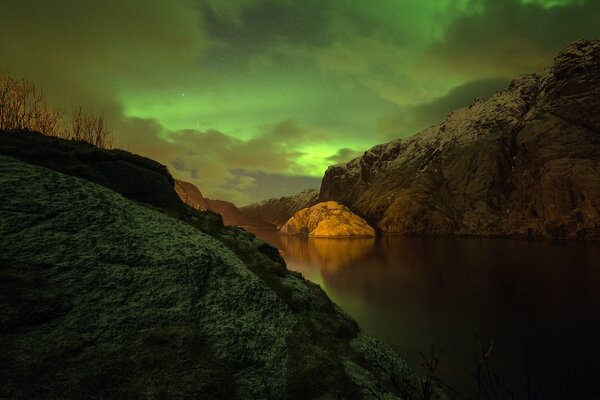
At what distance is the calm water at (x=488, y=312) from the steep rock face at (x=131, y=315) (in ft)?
11.8

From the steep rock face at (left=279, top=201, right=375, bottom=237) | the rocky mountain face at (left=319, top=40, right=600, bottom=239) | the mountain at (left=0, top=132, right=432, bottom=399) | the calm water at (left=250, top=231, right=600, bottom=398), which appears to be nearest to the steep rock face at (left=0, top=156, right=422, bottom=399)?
the mountain at (left=0, top=132, right=432, bottom=399)

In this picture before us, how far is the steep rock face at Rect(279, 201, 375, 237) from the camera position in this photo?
160250mm

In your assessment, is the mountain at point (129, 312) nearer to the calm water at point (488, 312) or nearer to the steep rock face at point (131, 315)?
the steep rock face at point (131, 315)

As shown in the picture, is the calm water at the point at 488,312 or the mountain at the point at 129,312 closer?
the mountain at the point at 129,312

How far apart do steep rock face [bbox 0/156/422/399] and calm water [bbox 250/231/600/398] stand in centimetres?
359

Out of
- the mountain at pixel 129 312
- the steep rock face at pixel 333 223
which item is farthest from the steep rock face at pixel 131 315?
the steep rock face at pixel 333 223

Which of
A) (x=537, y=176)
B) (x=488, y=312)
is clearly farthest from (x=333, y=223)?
(x=488, y=312)

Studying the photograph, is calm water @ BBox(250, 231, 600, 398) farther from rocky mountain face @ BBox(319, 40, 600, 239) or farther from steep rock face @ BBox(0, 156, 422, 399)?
rocky mountain face @ BBox(319, 40, 600, 239)

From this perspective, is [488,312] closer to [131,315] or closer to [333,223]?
[131,315]

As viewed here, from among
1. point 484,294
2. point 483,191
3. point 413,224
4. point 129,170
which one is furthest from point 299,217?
point 129,170

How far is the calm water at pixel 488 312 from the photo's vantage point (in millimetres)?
18406

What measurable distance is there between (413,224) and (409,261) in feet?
419

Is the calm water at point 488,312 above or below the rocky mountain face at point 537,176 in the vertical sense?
below

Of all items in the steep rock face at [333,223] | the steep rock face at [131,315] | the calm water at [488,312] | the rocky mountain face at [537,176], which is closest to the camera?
the steep rock face at [131,315]
